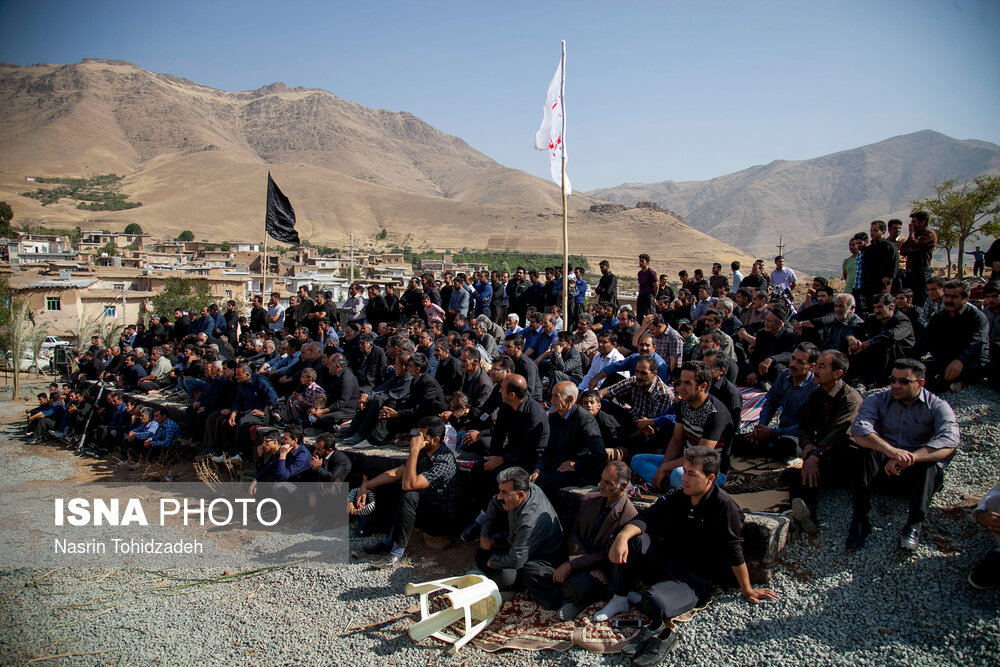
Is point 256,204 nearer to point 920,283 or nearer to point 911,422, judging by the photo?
point 920,283

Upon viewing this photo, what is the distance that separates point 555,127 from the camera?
10789 mm

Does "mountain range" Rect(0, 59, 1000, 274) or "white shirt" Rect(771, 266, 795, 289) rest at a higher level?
"mountain range" Rect(0, 59, 1000, 274)

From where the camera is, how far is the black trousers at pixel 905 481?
14.8 feet

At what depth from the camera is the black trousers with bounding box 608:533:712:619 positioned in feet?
14.4

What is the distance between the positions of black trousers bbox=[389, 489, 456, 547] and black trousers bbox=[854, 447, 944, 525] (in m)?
3.75

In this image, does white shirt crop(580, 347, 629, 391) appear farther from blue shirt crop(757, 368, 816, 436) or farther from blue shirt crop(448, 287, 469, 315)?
blue shirt crop(448, 287, 469, 315)

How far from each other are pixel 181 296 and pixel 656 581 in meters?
37.1

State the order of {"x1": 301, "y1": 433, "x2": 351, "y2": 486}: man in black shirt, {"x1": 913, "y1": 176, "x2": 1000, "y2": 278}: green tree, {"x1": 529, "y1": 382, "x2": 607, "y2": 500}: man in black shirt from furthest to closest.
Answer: {"x1": 913, "y1": 176, "x2": 1000, "y2": 278}: green tree, {"x1": 301, "y1": 433, "x2": 351, "y2": 486}: man in black shirt, {"x1": 529, "y1": 382, "x2": 607, "y2": 500}: man in black shirt

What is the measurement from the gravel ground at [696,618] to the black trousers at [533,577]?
1.81 ft

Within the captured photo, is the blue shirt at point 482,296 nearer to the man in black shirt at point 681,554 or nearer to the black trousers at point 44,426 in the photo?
the man in black shirt at point 681,554

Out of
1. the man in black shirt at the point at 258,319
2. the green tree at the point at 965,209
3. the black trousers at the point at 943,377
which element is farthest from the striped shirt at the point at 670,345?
the green tree at the point at 965,209

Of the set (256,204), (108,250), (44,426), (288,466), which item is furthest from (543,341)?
(256,204)

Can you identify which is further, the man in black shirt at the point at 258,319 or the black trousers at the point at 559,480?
the man in black shirt at the point at 258,319

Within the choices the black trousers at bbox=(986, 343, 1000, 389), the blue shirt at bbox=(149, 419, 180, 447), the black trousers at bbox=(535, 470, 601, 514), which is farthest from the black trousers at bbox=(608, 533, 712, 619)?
the blue shirt at bbox=(149, 419, 180, 447)
